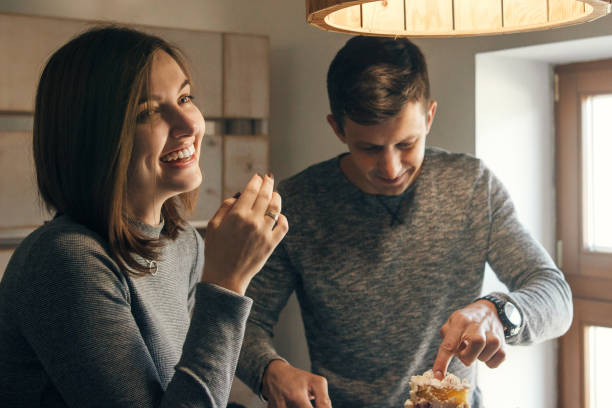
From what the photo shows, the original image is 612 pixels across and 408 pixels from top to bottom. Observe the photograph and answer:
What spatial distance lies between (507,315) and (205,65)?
58.2 inches

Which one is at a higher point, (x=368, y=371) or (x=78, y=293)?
(x=78, y=293)

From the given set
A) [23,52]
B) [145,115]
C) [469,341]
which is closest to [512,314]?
[469,341]

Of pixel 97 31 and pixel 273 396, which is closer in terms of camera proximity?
pixel 97 31

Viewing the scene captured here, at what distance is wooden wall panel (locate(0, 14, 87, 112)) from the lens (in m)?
2.00

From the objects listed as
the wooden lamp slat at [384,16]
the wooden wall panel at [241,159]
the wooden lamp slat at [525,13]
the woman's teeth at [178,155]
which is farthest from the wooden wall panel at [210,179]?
the wooden lamp slat at [525,13]

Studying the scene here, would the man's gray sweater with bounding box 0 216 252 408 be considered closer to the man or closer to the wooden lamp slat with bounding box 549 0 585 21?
the man

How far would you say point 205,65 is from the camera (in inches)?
91.4

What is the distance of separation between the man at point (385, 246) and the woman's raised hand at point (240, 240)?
0.43 meters

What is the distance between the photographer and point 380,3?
105 centimetres

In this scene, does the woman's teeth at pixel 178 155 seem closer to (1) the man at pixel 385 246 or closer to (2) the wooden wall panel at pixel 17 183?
(1) the man at pixel 385 246

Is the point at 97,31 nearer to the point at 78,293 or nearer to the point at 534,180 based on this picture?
the point at 78,293

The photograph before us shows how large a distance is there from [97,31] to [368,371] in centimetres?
94

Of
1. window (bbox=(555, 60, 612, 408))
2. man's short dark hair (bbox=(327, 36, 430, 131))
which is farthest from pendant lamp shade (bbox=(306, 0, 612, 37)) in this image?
window (bbox=(555, 60, 612, 408))

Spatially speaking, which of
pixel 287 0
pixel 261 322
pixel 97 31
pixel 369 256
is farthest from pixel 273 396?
pixel 287 0
